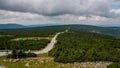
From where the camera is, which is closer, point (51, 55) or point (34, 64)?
point (34, 64)

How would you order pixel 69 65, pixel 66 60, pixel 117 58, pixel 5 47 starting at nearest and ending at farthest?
pixel 69 65 → pixel 66 60 → pixel 117 58 → pixel 5 47

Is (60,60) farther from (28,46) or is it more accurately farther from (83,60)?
(28,46)

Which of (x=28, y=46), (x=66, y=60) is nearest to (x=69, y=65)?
(x=66, y=60)

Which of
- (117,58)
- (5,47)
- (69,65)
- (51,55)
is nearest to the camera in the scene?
(69,65)

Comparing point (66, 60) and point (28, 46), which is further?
point (28, 46)

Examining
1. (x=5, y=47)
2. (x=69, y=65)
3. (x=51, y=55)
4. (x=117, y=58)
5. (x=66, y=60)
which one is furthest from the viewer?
(x=5, y=47)

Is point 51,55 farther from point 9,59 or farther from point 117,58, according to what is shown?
point 117,58

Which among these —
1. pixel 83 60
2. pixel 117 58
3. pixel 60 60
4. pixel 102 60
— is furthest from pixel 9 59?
pixel 117 58

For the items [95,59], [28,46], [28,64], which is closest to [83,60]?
[95,59]
